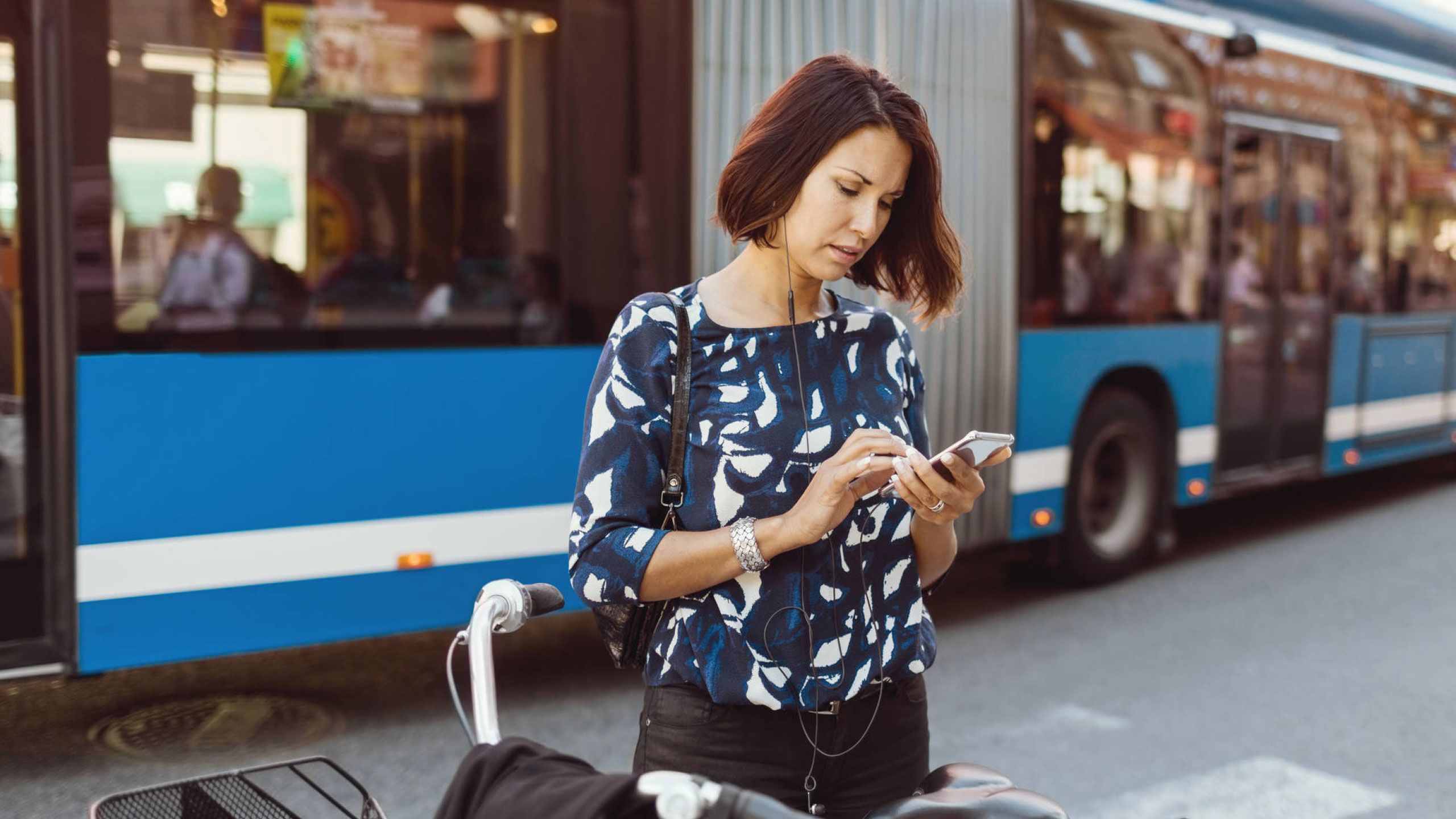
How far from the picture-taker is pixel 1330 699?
5.52 meters

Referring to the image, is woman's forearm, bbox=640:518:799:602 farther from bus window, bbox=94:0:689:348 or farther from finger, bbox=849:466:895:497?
bus window, bbox=94:0:689:348

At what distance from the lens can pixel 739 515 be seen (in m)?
1.97

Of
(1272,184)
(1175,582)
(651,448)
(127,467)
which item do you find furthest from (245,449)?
(1272,184)

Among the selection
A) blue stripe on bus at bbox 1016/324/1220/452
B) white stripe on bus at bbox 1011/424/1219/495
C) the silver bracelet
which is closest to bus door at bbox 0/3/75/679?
the silver bracelet

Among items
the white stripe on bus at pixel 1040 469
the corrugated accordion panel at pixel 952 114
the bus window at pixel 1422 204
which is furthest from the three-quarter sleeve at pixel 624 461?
the bus window at pixel 1422 204

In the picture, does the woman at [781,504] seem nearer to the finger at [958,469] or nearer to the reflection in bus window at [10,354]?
the finger at [958,469]

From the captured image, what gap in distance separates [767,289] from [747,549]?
1.41ft

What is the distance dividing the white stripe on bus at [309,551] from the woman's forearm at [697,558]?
3093 mm

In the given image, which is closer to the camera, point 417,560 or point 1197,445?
point 417,560

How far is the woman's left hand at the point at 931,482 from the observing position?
176cm

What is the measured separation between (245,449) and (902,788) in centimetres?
317

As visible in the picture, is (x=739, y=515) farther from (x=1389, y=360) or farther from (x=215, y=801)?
(x=1389, y=360)

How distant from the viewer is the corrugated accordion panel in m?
5.57

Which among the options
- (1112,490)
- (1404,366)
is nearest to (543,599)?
(1112,490)
